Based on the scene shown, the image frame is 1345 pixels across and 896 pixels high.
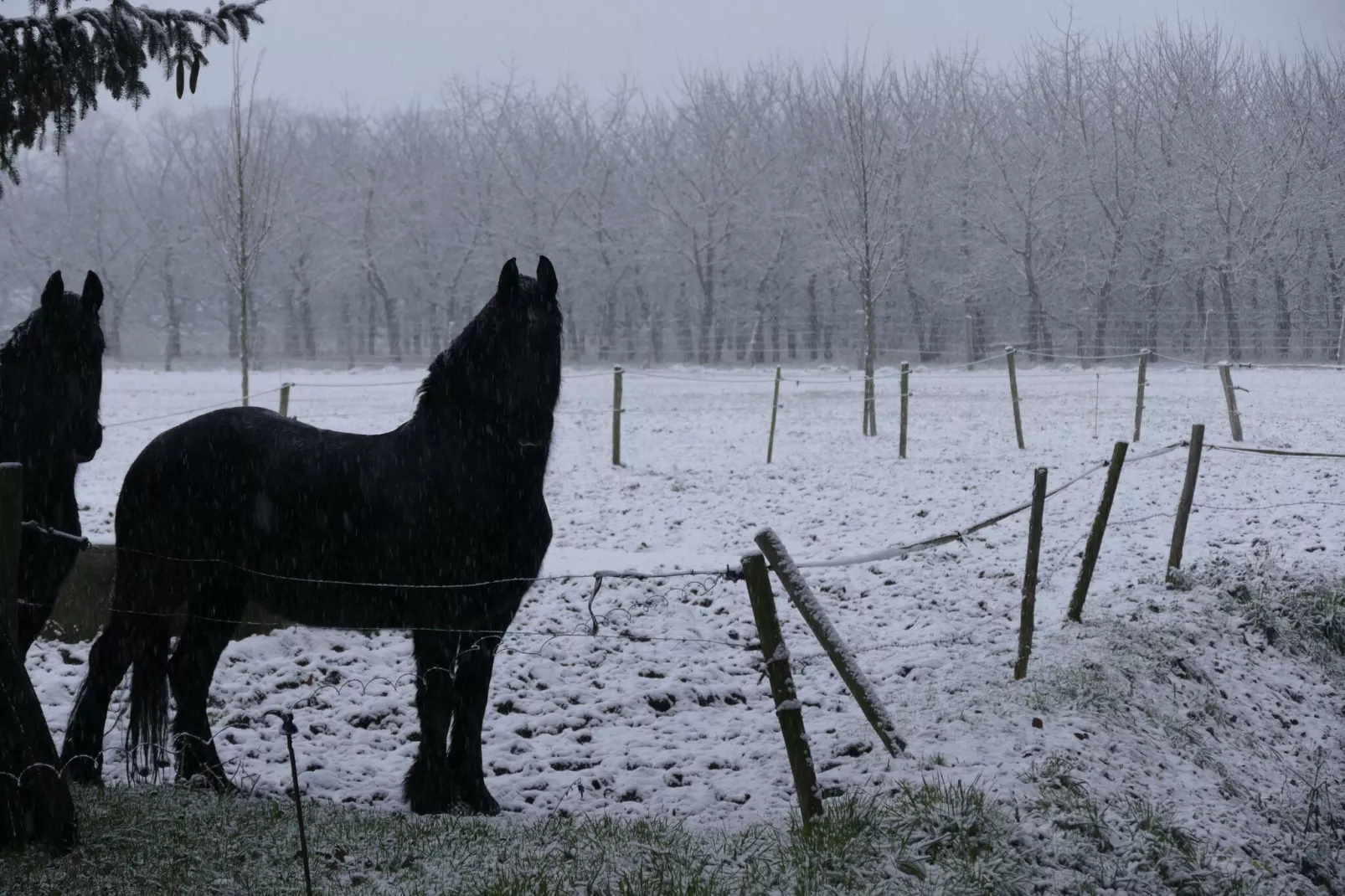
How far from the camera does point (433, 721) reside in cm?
420

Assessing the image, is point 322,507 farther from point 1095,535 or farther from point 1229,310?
point 1229,310

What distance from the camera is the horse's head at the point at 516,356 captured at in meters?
3.93

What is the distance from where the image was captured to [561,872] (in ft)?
10.6

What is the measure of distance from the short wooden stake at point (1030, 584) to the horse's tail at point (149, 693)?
4.38 metres

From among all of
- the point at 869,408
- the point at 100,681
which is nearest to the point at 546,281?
the point at 100,681

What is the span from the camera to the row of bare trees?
30.5m

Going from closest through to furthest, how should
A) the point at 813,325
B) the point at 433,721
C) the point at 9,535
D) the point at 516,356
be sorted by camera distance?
the point at 9,535, the point at 516,356, the point at 433,721, the point at 813,325

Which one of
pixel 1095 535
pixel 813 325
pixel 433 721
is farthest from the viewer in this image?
pixel 813 325

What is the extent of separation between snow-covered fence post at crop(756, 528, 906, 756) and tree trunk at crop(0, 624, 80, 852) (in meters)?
2.66

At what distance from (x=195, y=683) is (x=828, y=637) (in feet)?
9.65

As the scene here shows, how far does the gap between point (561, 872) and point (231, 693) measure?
10.8ft

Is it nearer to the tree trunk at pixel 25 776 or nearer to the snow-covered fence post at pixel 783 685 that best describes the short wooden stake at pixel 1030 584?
the snow-covered fence post at pixel 783 685

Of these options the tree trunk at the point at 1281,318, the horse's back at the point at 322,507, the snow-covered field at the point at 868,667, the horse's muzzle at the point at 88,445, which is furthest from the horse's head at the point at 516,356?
the tree trunk at the point at 1281,318

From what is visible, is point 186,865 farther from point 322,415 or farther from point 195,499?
point 322,415
